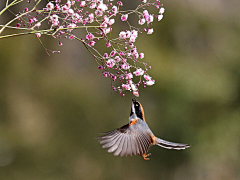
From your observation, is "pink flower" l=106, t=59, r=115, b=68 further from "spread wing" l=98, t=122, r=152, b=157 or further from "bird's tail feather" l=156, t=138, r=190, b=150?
"bird's tail feather" l=156, t=138, r=190, b=150

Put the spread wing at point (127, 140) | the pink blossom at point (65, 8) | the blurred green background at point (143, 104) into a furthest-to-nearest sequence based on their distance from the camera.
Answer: the blurred green background at point (143, 104)
the spread wing at point (127, 140)
the pink blossom at point (65, 8)

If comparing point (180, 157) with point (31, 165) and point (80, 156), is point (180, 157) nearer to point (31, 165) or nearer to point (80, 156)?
point (80, 156)

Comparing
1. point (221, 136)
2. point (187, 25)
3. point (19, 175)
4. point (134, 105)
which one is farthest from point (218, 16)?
point (19, 175)

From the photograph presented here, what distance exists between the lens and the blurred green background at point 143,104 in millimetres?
2820

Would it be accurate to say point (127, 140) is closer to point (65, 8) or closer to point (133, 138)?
point (133, 138)

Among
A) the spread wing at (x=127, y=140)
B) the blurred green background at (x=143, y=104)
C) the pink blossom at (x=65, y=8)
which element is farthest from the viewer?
the blurred green background at (x=143, y=104)

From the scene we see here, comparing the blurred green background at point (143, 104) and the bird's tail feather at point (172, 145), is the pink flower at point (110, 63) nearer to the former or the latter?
the bird's tail feather at point (172, 145)

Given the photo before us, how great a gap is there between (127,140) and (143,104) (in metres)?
2.01

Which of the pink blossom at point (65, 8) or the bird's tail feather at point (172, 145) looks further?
the bird's tail feather at point (172, 145)

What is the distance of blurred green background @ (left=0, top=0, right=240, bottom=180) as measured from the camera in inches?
111

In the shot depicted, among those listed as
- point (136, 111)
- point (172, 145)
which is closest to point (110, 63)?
point (136, 111)

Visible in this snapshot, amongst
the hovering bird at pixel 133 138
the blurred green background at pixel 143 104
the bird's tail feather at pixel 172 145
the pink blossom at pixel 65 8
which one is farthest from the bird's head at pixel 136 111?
the blurred green background at pixel 143 104

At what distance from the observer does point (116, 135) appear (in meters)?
0.93

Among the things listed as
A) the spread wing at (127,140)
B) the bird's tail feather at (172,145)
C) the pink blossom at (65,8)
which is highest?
the pink blossom at (65,8)
